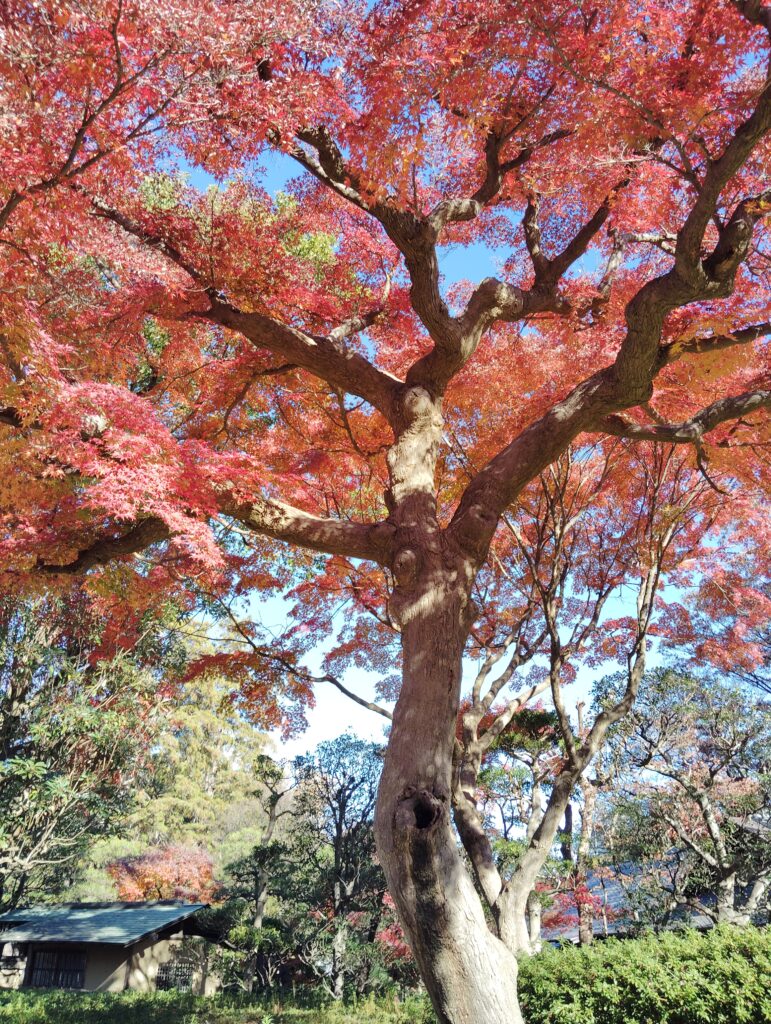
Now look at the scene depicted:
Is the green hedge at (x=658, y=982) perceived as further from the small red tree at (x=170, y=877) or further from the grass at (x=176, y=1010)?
the small red tree at (x=170, y=877)

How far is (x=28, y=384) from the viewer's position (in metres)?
4.25

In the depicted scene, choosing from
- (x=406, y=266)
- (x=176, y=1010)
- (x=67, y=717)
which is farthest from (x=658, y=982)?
(x=176, y=1010)

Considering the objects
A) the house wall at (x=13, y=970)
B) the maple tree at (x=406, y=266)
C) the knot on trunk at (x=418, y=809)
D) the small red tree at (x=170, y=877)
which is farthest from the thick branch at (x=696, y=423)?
the small red tree at (x=170, y=877)

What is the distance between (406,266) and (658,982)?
244 inches

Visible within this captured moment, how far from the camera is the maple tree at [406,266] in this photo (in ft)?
10.9

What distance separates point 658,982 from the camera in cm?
565

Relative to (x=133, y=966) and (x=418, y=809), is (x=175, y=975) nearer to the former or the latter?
(x=133, y=966)

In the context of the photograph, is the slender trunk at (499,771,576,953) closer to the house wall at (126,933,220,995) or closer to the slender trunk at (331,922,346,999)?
the slender trunk at (331,922,346,999)

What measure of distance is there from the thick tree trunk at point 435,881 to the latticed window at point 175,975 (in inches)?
623

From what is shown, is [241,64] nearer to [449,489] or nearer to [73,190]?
[73,190]

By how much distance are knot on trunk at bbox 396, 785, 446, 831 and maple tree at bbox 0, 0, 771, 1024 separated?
0.01 m

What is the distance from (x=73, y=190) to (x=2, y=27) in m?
1.43

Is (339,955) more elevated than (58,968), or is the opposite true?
(339,955)

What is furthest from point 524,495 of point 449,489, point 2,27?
point 2,27
